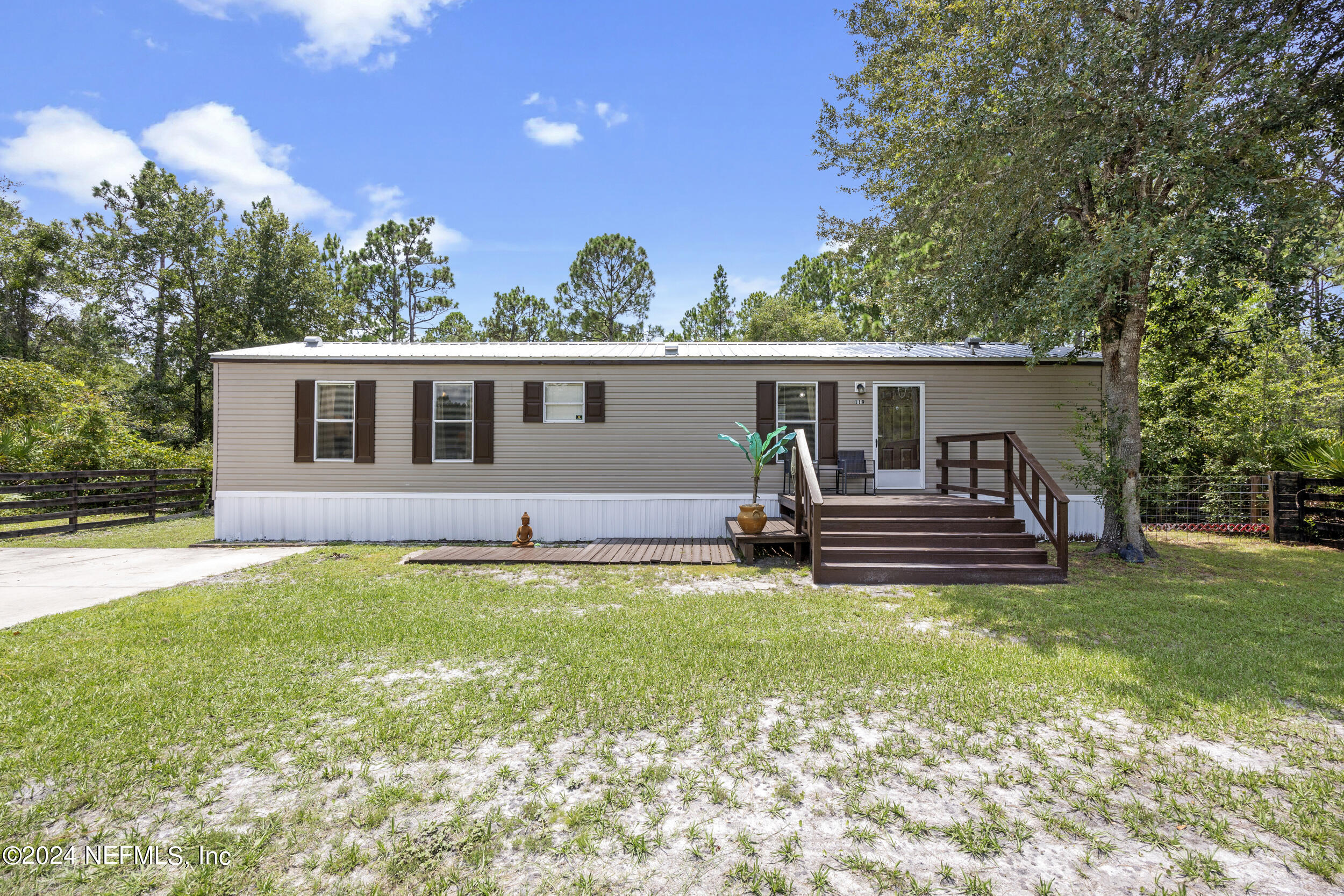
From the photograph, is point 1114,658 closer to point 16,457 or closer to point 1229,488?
point 1229,488

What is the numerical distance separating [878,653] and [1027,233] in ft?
23.3

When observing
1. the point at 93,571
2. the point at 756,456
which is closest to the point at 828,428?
the point at 756,456

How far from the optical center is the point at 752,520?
7422 millimetres

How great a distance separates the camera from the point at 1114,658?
3.83 metres

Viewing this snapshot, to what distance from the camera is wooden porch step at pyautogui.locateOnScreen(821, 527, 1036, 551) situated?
682 centimetres

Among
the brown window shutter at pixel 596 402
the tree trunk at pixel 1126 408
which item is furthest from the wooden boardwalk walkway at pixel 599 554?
the tree trunk at pixel 1126 408

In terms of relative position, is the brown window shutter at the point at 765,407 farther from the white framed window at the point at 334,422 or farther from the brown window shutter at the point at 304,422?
the brown window shutter at the point at 304,422

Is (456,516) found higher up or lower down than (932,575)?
higher up

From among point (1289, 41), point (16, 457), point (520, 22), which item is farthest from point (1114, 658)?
point (16, 457)

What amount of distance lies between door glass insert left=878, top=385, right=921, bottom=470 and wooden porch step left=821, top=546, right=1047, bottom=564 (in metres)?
2.83

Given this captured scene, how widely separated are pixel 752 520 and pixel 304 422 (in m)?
7.49

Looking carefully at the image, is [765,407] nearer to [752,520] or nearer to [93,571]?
[752,520]

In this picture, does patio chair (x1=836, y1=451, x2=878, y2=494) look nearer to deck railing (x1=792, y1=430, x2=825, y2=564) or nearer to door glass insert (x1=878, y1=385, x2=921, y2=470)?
door glass insert (x1=878, y1=385, x2=921, y2=470)

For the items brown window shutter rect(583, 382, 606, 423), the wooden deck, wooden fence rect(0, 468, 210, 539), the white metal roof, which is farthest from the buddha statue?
wooden fence rect(0, 468, 210, 539)
